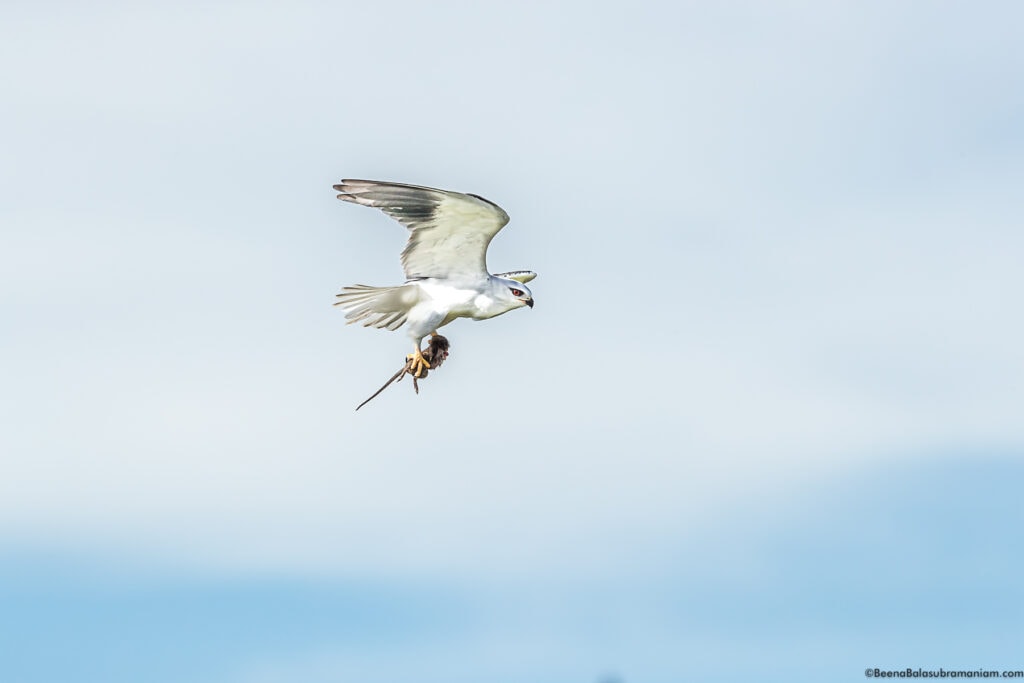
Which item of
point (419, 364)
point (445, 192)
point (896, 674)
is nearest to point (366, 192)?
point (445, 192)

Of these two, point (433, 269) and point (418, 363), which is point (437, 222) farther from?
point (418, 363)

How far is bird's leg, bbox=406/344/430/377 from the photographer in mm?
26109

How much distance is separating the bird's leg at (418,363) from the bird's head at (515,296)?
2.34 m

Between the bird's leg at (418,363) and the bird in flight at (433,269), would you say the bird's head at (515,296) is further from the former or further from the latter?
the bird's leg at (418,363)

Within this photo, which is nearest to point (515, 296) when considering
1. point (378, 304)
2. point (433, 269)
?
point (433, 269)

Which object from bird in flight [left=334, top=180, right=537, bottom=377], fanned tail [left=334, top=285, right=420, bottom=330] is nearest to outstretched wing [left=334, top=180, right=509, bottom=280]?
bird in flight [left=334, top=180, right=537, bottom=377]

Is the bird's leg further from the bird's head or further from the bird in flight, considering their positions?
the bird's head

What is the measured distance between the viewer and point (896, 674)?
33906 mm

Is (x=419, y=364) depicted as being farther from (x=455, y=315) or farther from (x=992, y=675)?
(x=992, y=675)

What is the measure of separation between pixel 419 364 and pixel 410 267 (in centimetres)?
301

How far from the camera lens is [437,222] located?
91.8 ft

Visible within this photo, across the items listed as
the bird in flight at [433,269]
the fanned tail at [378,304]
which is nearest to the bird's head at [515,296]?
the bird in flight at [433,269]

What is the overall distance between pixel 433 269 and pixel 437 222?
1.02 metres

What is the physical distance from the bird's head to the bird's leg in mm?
2343
